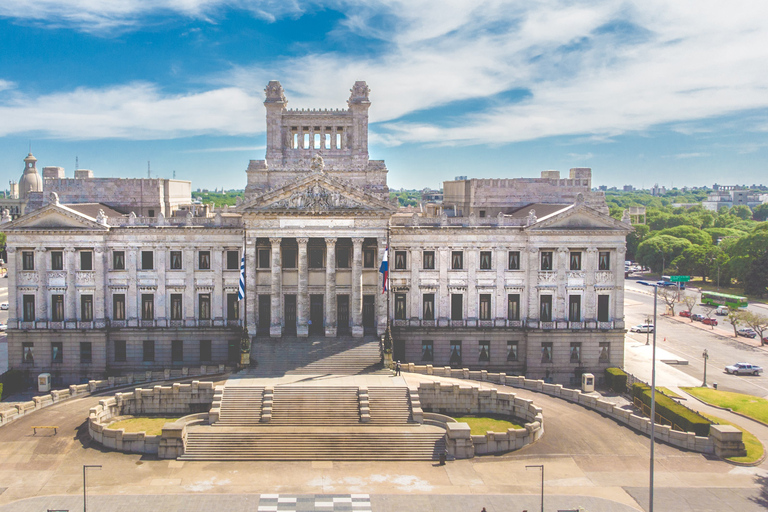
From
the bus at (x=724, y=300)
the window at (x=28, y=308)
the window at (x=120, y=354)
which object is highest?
the window at (x=28, y=308)

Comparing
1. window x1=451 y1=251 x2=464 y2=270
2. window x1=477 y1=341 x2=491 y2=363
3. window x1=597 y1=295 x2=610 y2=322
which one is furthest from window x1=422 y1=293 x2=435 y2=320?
window x1=597 y1=295 x2=610 y2=322

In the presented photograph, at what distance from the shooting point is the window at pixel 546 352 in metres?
77.6

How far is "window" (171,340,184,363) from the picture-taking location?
7719 cm

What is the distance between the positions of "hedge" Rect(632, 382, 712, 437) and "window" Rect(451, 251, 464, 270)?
2264cm

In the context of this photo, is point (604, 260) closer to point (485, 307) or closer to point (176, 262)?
point (485, 307)

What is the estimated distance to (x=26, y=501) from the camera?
151ft

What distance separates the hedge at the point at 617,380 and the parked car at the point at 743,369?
18300mm

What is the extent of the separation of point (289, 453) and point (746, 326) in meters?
88.2

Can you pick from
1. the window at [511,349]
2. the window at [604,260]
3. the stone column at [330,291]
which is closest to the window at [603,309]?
the window at [604,260]

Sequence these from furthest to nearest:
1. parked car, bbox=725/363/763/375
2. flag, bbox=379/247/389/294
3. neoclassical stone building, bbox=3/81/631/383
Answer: parked car, bbox=725/363/763/375 → neoclassical stone building, bbox=3/81/631/383 → flag, bbox=379/247/389/294

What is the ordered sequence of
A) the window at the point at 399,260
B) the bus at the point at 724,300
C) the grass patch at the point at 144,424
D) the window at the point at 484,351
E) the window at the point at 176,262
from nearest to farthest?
1. the grass patch at the point at 144,424
2. the window at the point at 176,262
3. the window at the point at 484,351
4. the window at the point at 399,260
5. the bus at the point at 724,300

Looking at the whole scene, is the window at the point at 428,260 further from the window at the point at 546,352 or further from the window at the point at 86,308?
the window at the point at 86,308

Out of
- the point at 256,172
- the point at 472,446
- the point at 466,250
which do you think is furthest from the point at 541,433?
the point at 256,172

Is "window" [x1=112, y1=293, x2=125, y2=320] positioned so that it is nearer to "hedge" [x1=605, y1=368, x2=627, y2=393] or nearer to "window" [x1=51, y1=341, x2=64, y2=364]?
"window" [x1=51, y1=341, x2=64, y2=364]
